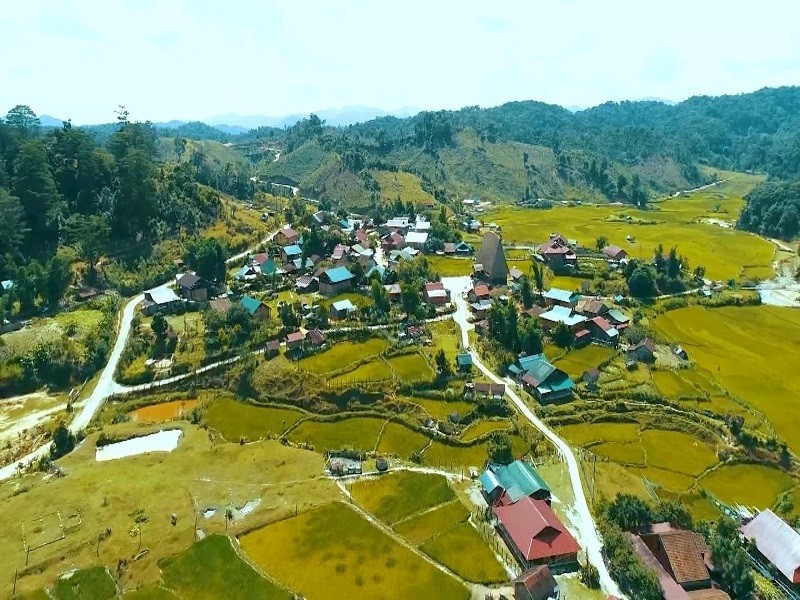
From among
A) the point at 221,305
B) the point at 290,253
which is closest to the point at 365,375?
the point at 221,305

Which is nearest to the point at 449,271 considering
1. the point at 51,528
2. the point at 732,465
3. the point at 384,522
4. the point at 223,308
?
the point at 223,308

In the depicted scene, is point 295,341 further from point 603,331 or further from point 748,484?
point 748,484

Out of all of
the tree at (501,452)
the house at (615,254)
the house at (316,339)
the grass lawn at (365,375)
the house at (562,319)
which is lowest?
the tree at (501,452)

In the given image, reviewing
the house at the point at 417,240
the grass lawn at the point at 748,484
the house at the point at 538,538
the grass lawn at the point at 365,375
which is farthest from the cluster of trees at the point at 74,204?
the grass lawn at the point at 748,484

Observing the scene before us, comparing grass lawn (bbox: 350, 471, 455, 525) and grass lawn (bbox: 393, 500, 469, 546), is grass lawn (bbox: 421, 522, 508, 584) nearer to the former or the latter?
grass lawn (bbox: 393, 500, 469, 546)

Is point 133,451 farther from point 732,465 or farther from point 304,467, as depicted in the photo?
point 732,465

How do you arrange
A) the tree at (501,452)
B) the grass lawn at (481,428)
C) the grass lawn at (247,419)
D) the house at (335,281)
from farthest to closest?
the house at (335,281) → the grass lawn at (247,419) → the grass lawn at (481,428) → the tree at (501,452)

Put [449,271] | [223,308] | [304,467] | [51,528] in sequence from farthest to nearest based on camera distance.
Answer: [449,271] < [223,308] < [304,467] < [51,528]

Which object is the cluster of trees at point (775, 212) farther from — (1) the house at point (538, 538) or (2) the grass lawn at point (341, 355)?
(1) the house at point (538, 538)
